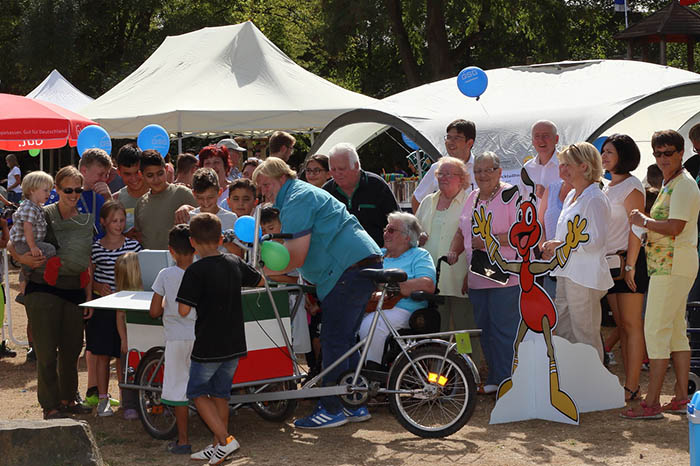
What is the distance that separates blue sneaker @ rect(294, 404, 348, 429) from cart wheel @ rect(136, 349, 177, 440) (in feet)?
2.64

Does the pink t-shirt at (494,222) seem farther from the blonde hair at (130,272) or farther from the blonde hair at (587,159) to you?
the blonde hair at (130,272)

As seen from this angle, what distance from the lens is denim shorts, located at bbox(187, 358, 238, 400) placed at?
Answer: 5.11m

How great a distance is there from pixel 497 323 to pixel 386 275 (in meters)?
1.35

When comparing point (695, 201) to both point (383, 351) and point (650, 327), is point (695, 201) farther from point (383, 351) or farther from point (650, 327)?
point (383, 351)

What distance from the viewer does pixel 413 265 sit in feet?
21.1

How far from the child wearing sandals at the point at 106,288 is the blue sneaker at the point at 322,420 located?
147 cm

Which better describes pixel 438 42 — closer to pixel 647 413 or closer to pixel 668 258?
pixel 668 258

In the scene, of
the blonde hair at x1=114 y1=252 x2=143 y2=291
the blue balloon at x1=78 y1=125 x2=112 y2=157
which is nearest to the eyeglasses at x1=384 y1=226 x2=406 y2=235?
the blonde hair at x1=114 y1=252 x2=143 y2=291

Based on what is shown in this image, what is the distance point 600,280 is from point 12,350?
6.02 m

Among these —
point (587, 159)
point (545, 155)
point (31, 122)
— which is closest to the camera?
point (587, 159)

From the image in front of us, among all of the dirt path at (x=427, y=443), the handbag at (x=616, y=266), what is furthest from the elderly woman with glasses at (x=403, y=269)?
the handbag at (x=616, y=266)

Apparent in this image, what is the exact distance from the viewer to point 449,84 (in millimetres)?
10961

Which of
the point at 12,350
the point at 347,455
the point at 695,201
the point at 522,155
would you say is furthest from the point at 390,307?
the point at 12,350

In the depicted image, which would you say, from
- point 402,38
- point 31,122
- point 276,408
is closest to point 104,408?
point 276,408
